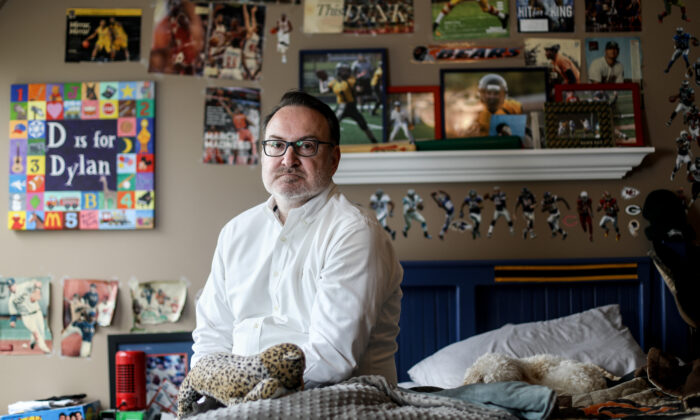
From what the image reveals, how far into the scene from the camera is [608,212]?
2834mm

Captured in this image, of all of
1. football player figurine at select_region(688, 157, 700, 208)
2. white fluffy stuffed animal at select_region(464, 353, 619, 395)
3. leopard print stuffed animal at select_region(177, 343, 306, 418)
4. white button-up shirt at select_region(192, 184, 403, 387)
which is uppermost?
football player figurine at select_region(688, 157, 700, 208)

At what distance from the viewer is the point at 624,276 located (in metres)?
2.74

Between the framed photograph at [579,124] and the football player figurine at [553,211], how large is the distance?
0.75 feet

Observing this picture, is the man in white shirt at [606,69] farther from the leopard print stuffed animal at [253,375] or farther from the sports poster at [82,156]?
the leopard print stuffed animal at [253,375]

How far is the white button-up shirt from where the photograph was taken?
1502 mm

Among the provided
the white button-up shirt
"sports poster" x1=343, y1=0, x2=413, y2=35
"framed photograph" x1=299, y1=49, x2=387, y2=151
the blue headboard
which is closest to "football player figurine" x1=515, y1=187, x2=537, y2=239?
the blue headboard

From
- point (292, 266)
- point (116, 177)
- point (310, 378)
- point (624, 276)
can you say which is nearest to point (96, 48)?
point (116, 177)

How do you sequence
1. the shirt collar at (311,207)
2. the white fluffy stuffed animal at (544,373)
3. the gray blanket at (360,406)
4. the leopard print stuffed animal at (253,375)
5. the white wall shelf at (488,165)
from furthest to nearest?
the white wall shelf at (488,165) < the white fluffy stuffed animal at (544,373) < the shirt collar at (311,207) < the leopard print stuffed animal at (253,375) < the gray blanket at (360,406)

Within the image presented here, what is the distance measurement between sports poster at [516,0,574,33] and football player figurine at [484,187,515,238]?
72 cm

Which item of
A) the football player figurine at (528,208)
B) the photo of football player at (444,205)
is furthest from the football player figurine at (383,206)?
the football player figurine at (528,208)

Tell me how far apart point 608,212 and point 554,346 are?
28.6 inches

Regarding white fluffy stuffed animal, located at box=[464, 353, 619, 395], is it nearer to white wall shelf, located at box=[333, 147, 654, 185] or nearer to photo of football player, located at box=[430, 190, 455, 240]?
photo of football player, located at box=[430, 190, 455, 240]

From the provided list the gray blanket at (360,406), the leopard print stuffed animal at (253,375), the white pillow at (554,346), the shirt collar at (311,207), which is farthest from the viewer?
the white pillow at (554,346)

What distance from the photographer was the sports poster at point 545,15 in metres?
2.90
